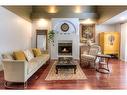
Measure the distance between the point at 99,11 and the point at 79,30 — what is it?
63.8 inches

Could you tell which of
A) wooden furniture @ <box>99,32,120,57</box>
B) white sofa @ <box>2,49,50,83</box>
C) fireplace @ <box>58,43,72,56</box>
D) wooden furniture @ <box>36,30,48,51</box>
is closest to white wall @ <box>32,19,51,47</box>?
wooden furniture @ <box>36,30,48,51</box>

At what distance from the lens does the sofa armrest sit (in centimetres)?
389

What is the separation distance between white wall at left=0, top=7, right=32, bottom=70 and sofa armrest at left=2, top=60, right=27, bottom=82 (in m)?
1.95

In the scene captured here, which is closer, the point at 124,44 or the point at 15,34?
the point at 15,34

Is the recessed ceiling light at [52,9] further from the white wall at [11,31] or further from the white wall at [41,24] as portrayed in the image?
the white wall at [11,31]

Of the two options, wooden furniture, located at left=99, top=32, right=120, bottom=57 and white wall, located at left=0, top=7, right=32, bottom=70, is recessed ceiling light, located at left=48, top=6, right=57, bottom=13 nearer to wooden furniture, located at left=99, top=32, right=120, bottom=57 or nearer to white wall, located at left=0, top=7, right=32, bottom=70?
white wall, located at left=0, top=7, right=32, bottom=70

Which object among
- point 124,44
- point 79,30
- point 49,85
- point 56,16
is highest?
point 56,16

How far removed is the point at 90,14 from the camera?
9.80m

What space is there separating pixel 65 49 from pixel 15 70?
→ 5970mm

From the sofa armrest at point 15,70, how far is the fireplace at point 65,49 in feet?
19.0

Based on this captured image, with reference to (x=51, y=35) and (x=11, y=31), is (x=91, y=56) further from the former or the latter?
(x=11, y=31)

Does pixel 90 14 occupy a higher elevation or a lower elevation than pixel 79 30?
higher
